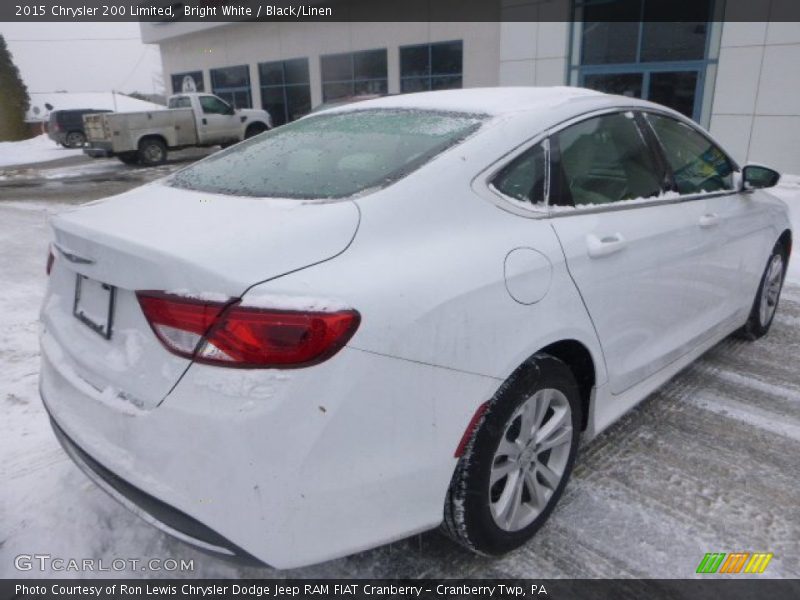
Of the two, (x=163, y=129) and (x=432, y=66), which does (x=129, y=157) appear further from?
(x=432, y=66)

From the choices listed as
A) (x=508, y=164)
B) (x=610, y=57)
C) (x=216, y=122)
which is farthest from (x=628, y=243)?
(x=216, y=122)

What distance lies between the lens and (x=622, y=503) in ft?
8.66

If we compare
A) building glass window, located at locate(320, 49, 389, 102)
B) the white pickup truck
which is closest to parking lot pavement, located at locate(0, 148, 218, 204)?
the white pickup truck

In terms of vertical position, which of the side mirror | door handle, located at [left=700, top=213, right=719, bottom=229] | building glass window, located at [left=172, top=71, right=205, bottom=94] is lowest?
door handle, located at [left=700, top=213, right=719, bottom=229]

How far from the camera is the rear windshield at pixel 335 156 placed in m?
2.17

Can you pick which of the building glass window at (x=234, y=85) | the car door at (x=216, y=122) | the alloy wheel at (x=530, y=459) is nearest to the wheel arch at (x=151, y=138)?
the car door at (x=216, y=122)

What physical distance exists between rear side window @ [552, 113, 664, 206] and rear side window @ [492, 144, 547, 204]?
105 millimetres

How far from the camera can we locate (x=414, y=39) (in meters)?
18.2

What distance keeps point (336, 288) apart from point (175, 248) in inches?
18.6

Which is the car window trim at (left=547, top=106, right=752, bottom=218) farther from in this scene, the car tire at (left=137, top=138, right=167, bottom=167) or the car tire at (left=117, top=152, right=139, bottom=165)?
the car tire at (left=117, top=152, right=139, bottom=165)

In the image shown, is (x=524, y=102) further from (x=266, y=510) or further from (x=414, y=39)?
(x=414, y=39)

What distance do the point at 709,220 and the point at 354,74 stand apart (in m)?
19.0

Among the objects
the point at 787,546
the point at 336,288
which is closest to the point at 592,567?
the point at 787,546

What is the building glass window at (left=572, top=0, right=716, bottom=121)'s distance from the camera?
1180 centimetres
